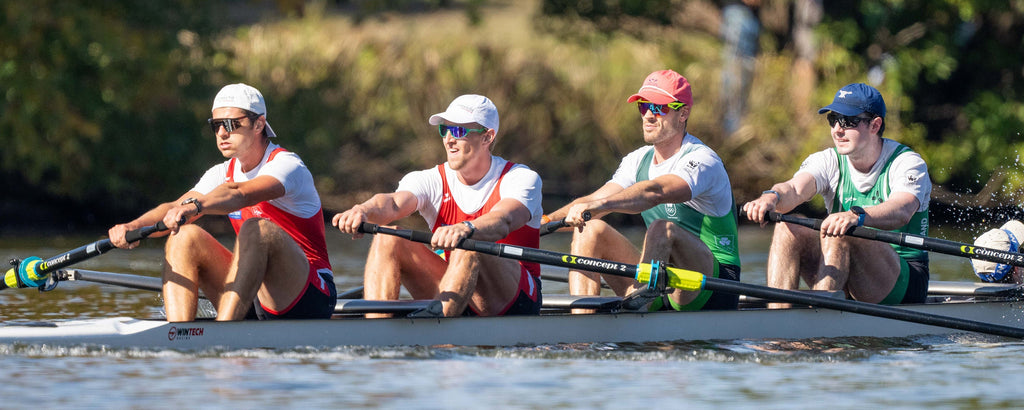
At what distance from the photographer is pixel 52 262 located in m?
7.59

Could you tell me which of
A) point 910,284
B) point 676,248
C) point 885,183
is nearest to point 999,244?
point 910,284

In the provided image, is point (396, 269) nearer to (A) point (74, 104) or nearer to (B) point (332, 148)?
(A) point (74, 104)

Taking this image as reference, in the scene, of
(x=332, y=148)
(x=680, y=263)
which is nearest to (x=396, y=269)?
(x=680, y=263)

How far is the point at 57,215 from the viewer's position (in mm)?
18703

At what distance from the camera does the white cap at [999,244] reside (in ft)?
30.3

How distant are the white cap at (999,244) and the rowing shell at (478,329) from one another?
0.98m

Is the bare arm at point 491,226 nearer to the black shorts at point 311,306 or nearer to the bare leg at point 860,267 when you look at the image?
the black shorts at point 311,306

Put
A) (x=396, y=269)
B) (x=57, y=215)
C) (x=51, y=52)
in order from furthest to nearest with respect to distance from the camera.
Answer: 1. (x=57, y=215)
2. (x=51, y=52)
3. (x=396, y=269)

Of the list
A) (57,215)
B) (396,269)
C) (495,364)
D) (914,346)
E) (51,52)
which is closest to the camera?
(495,364)

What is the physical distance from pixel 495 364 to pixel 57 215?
43.0 feet

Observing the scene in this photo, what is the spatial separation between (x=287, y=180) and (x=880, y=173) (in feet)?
11.3

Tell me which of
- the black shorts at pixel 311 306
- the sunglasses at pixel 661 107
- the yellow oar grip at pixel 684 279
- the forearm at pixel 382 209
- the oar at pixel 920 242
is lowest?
the black shorts at pixel 311 306

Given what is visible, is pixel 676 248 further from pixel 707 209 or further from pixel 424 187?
pixel 424 187

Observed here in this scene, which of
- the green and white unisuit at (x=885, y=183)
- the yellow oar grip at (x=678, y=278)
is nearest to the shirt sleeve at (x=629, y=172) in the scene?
the yellow oar grip at (x=678, y=278)
